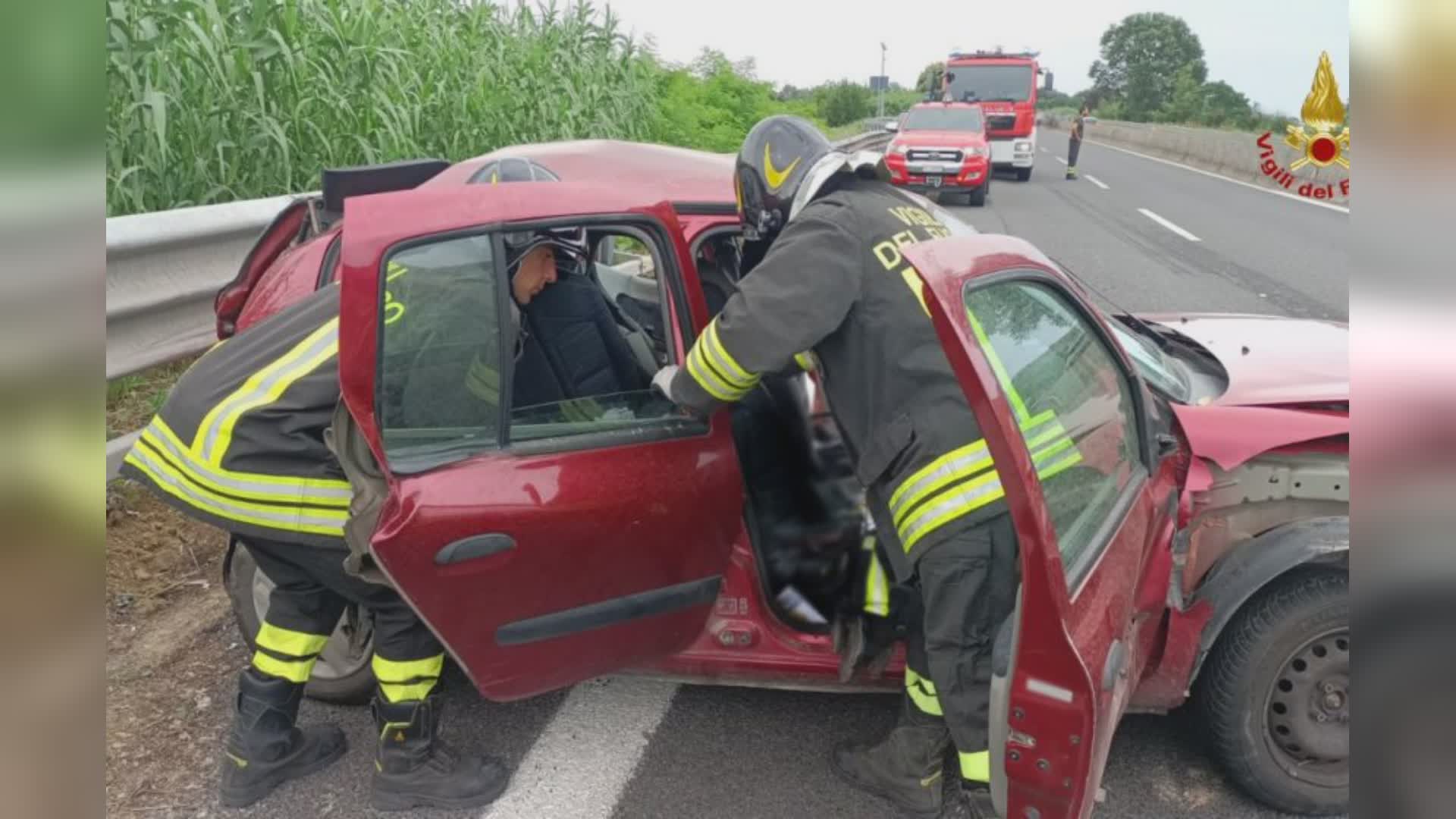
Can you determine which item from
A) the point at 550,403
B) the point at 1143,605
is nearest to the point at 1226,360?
the point at 1143,605

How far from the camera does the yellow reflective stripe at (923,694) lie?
254 centimetres

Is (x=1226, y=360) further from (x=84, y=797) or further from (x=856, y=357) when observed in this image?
(x=84, y=797)

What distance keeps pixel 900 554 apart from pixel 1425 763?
1683 millimetres

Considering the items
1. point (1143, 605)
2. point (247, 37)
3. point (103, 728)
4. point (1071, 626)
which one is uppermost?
point (247, 37)

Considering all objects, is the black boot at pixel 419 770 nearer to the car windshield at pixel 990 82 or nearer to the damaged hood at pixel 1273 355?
the damaged hood at pixel 1273 355

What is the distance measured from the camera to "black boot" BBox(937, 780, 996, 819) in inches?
92.0

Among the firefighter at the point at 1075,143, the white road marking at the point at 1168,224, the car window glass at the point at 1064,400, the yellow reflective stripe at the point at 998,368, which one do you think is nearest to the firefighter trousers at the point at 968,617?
the car window glass at the point at 1064,400

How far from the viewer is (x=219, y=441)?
8.15ft

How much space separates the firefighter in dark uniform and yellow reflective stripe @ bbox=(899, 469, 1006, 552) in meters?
1.05

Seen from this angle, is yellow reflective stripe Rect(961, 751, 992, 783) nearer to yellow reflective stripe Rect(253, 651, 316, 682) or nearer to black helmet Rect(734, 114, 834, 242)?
black helmet Rect(734, 114, 834, 242)

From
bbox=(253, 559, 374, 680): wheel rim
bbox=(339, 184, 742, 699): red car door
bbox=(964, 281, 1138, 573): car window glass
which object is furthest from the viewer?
bbox=(253, 559, 374, 680): wheel rim

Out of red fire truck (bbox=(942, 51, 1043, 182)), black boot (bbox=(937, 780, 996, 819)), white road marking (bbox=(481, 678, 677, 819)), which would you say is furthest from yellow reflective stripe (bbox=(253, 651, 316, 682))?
red fire truck (bbox=(942, 51, 1043, 182))

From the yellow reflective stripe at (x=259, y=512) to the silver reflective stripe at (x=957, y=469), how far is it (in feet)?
4.48

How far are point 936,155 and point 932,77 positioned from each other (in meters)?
11.1
